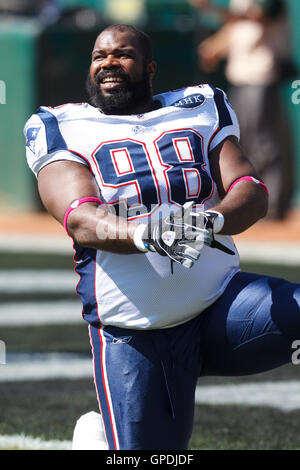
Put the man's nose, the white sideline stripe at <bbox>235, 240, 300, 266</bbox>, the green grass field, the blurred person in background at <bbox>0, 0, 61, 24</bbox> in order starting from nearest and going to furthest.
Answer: the man's nose
the green grass field
the white sideline stripe at <bbox>235, 240, 300, 266</bbox>
the blurred person in background at <bbox>0, 0, 61, 24</bbox>

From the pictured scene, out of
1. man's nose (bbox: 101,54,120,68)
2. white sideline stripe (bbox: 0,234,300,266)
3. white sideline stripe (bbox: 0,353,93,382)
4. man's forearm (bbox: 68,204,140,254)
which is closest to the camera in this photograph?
man's forearm (bbox: 68,204,140,254)

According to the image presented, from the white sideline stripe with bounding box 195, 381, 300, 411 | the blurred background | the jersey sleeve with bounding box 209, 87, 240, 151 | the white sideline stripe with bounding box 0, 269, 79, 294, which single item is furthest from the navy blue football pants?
the blurred background

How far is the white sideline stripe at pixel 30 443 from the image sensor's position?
4.18 metres

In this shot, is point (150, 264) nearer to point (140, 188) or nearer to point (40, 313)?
point (140, 188)

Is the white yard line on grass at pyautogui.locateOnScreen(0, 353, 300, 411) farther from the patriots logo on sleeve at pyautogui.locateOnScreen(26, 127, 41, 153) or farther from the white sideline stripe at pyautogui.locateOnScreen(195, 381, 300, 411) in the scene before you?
the patriots logo on sleeve at pyautogui.locateOnScreen(26, 127, 41, 153)

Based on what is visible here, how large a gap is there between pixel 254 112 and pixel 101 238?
26.5 ft

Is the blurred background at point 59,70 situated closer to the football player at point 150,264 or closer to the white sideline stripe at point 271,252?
the white sideline stripe at point 271,252

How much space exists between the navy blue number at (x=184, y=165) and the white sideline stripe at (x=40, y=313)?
331 cm

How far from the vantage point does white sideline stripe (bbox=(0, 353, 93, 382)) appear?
17.9ft

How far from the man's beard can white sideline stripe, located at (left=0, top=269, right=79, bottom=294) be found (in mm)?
4285

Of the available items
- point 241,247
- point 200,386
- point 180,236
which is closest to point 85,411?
point 200,386

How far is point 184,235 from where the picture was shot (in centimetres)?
310
